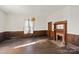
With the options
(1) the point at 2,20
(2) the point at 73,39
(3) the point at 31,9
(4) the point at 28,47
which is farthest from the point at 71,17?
(1) the point at 2,20

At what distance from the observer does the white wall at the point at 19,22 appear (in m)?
1.97

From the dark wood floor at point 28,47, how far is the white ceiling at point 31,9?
0.45 m

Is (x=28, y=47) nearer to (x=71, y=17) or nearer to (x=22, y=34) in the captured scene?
(x=22, y=34)

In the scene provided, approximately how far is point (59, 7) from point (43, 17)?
30cm

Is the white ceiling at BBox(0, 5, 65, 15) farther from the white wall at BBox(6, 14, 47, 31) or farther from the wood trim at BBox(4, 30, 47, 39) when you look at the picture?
the wood trim at BBox(4, 30, 47, 39)

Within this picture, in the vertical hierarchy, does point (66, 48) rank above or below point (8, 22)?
below

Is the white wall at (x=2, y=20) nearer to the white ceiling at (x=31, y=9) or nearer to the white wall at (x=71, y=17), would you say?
the white ceiling at (x=31, y=9)

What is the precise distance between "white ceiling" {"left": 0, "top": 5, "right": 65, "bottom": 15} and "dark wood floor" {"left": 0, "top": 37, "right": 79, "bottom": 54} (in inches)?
17.6

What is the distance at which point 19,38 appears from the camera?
2021 millimetres

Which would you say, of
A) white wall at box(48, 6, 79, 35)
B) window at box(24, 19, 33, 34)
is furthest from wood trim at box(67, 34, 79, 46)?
window at box(24, 19, 33, 34)

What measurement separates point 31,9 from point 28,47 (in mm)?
603

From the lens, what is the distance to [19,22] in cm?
200

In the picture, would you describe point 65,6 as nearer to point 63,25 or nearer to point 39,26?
point 63,25
